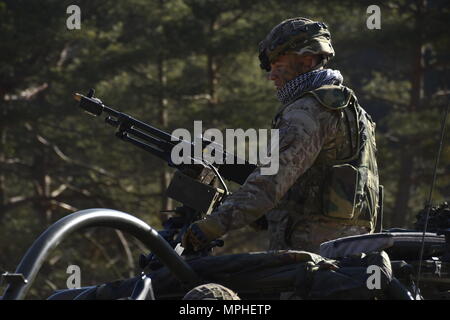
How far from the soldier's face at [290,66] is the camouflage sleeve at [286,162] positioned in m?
0.36

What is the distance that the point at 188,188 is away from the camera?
6426 mm

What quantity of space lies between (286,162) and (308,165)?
138 mm

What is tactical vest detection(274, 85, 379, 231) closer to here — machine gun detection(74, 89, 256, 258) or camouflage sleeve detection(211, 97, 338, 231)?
camouflage sleeve detection(211, 97, 338, 231)

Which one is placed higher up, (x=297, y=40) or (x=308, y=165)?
(x=297, y=40)

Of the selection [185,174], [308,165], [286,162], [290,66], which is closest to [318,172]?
[308,165]

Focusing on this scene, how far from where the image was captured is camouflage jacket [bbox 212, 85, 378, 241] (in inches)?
197

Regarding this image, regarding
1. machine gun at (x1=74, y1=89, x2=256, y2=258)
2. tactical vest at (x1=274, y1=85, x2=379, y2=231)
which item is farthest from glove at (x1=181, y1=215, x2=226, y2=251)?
machine gun at (x1=74, y1=89, x2=256, y2=258)

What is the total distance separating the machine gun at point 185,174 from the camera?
250 inches

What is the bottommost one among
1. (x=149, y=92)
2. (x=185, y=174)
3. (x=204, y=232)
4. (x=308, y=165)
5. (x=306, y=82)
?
(x=204, y=232)

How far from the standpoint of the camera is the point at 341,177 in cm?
529

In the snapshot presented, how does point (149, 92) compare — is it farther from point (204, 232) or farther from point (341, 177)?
point (204, 232)

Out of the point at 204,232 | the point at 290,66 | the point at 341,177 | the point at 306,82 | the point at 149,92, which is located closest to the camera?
the point at 204,232

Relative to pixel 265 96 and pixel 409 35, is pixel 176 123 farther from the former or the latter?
pixel 409 35

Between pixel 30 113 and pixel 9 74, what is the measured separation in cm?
91
